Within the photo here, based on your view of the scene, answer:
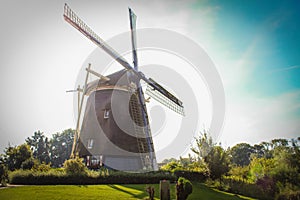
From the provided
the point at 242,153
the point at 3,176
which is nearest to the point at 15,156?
the point at 3,176

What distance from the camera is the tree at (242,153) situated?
67.7 meters

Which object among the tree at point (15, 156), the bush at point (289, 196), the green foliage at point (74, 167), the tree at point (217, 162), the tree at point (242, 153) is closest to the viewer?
the bush at point (289, 196)

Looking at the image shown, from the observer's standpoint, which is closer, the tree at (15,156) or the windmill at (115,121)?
the windmill at (115,121)

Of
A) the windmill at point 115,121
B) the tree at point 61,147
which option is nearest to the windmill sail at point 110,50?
the windmill at point 115,121

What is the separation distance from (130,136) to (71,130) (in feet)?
135

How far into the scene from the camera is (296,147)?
11289 mm

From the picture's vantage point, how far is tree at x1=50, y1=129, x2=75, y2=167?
159ft

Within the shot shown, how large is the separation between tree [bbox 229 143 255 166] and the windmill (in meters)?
57.6

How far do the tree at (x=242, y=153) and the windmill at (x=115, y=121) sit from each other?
5760cm

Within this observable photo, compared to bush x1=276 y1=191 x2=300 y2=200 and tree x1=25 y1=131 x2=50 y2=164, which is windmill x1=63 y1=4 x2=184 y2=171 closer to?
bush x1=276 y1=191 x2=300 y2=200

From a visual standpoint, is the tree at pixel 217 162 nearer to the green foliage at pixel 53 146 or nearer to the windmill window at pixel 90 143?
the windmill window at pixel 90 143

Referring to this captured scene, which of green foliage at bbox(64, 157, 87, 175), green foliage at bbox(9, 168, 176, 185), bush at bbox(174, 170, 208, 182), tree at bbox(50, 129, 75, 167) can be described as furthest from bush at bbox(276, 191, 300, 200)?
tree at bbox(50, 129, 75, 167)

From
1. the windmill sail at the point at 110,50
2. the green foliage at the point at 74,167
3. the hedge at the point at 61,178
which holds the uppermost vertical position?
the windmill sail at the point at 110,50

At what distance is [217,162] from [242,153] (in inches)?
2458
